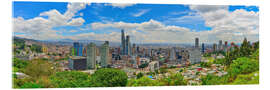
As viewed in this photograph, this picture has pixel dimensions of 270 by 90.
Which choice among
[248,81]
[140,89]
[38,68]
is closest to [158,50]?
[140,89]

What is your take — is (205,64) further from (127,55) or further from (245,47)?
(127,55)

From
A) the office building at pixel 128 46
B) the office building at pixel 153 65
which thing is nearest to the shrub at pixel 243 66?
the office building at pixel 153 65

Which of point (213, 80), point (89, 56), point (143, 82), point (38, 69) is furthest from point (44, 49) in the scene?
point (213, 80)

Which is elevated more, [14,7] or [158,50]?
[14,7]
